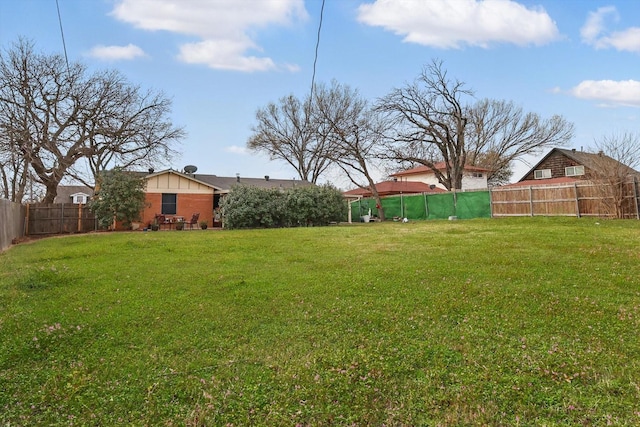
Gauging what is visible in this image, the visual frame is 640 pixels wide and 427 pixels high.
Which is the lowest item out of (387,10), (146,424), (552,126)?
(146,424)

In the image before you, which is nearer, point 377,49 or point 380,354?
point 380,354

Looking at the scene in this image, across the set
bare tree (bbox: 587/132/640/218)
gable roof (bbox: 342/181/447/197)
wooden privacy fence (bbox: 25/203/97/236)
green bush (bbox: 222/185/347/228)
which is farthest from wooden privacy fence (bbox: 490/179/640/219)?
wooden privacy fence (bbox: 25/203/97/236)

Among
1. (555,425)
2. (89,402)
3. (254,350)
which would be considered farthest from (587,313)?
(89,402)

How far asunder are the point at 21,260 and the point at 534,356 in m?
10.2

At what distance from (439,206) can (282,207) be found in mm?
9159

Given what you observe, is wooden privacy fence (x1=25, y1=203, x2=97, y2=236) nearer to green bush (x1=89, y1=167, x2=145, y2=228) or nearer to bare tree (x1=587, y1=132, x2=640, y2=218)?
green bush (x1=89, y1=167, x2=145, y2=228)

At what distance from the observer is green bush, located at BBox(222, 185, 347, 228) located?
17.8 m

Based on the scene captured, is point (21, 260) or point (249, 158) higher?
point (249, 158)

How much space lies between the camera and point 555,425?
240 cm

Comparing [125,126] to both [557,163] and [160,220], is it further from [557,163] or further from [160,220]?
[557,163]

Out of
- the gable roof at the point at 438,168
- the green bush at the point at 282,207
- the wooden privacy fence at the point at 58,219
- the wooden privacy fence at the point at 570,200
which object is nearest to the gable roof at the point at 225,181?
the green bush at the point at 282,207

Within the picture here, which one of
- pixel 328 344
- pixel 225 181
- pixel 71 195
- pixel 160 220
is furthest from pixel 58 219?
pixel 71 195

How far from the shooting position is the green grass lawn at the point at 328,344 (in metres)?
2.65

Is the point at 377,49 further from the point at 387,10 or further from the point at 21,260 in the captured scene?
the point at 21,260
